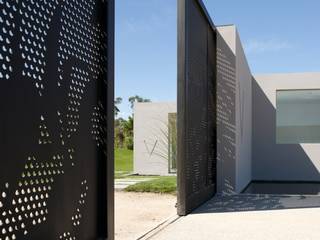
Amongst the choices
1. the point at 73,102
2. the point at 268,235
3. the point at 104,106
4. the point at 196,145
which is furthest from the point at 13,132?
the point at 196,145

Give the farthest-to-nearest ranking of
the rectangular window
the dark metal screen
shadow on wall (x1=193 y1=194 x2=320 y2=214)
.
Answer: the rectangular window, shadow on wall (x1=193 y1=194 x2=320 y2=214), the dark metal screen

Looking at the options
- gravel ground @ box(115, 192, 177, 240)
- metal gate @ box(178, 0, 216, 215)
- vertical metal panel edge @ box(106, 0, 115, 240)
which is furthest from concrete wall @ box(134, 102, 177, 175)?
vertical metal panel edge @ box(106, 0, 115, 240)

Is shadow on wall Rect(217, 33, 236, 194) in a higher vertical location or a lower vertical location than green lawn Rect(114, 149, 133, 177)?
higher

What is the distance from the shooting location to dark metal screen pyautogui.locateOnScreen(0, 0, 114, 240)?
240 centimetres

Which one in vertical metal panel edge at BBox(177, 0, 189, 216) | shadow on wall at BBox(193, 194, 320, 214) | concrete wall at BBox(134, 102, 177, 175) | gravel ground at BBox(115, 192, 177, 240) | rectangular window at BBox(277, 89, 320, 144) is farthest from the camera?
concrete wall at BBox(134, 102, 177, 175)

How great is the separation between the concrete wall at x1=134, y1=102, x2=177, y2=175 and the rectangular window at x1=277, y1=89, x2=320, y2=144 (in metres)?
3.80

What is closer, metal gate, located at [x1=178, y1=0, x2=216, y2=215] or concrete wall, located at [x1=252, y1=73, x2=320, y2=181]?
metal gate, located at [x1=178, y1=0, x2=216, y2=215]

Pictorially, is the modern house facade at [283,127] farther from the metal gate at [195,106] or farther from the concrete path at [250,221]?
the concrete path at [250,221]

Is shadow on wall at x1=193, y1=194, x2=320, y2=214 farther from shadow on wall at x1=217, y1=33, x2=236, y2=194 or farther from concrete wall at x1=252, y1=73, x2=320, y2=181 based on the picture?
concrete wall at x1=252, y1=73, x2=320, y2=181

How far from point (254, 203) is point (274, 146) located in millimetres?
6457

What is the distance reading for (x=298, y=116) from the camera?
14.7 metres

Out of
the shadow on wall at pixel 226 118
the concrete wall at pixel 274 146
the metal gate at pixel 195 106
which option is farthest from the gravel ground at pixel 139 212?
the concrete wall at pixel 274 146

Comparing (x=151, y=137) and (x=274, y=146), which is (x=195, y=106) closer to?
(x=274, y=146)

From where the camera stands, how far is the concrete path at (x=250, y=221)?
498 cm
